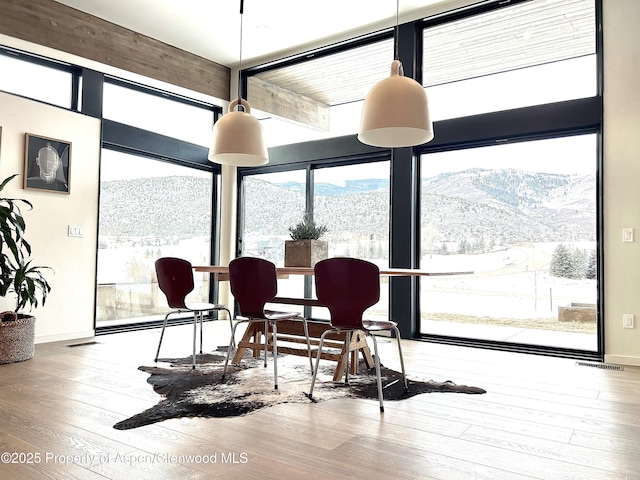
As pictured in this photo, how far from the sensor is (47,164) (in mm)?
4691

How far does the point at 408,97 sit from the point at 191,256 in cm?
418

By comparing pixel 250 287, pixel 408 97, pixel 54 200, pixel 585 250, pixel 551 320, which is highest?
pixel 408 97

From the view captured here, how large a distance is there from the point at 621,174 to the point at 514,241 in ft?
3.43

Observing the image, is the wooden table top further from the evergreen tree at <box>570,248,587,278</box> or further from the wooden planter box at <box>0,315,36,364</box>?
the evergreen tree at <box>570,248,587,278</box>

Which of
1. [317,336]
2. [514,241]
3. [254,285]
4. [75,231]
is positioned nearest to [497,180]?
[514,241]

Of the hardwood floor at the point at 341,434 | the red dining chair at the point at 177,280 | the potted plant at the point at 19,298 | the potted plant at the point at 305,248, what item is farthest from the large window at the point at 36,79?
the potted plant at the point at 305,248

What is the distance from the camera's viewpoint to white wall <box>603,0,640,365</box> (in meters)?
3.96

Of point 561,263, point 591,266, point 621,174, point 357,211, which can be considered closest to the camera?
point 621,174

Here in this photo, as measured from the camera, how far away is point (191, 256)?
253 inches

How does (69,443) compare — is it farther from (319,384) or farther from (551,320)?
(551,320)

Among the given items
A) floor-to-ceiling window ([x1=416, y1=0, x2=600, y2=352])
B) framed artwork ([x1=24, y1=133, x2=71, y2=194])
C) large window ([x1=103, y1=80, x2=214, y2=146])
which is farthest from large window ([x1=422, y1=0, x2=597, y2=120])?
framed artwork ([x1=24, y1=133, x2=71, y2=194])

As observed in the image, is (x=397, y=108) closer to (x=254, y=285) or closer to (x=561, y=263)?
(x=254, y=285)

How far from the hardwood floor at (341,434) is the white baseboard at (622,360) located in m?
0.46

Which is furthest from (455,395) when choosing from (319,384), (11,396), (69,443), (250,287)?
(11,396)
